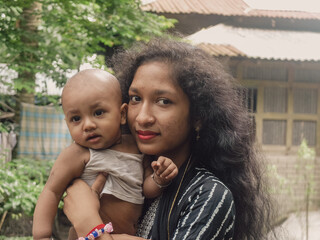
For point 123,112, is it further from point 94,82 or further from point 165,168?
point 165,168

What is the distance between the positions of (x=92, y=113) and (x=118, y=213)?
0.44 meters

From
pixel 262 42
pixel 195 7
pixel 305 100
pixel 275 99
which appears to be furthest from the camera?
pixel 305 100

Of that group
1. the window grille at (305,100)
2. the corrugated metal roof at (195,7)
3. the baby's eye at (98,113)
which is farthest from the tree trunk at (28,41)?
the window grille at (305,100)

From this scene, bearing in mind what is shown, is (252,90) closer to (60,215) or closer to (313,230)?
(313,230)

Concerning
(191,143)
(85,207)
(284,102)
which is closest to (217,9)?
(284,102)

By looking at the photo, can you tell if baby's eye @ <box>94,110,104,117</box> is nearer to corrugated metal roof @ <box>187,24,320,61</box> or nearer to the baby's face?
the baby's face

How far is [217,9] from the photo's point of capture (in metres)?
9.13

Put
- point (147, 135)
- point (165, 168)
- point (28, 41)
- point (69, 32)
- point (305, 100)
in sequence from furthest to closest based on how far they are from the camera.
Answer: point (305, 100), point (28, 41), point (69, 32), point (147, 135), point (165, 168)

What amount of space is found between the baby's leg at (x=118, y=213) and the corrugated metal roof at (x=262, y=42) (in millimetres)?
7367

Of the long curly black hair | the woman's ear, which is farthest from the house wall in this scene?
the woman's ear

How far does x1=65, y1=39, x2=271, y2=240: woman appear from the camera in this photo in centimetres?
165

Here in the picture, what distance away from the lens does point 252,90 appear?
422 inches

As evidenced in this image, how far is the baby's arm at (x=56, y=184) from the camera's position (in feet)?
5.72

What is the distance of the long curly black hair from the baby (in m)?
0.26
